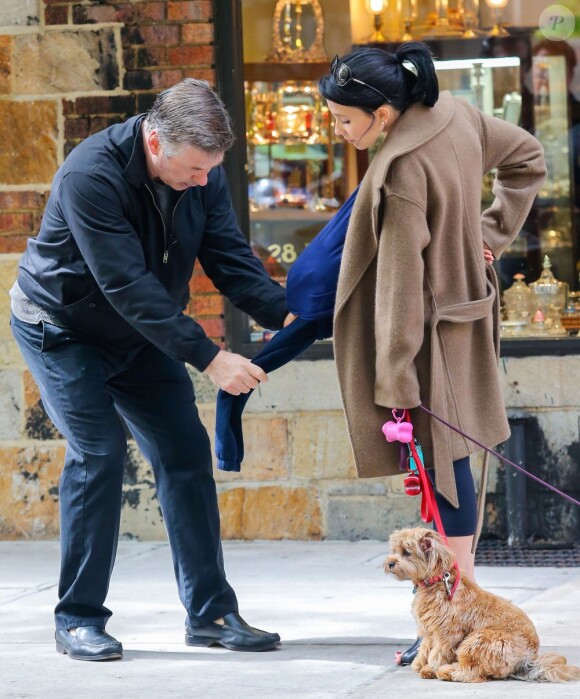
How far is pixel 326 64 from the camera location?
6.34 m

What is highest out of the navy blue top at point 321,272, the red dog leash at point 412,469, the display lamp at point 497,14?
the display lamp at point 497,14

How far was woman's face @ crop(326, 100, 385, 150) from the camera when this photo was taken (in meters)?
3.91

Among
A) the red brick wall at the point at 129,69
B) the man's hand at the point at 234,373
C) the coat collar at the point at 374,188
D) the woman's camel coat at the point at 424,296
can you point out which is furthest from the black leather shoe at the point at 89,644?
the red brick wall at the point at 129,69

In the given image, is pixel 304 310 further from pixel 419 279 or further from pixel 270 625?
pixel 270 625

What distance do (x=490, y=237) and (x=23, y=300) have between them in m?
1.50

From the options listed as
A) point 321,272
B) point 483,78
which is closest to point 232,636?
point 321,272

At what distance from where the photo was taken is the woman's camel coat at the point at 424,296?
150 inches

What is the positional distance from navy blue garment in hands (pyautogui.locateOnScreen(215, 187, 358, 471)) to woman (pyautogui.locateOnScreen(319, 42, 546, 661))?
0.47 feet

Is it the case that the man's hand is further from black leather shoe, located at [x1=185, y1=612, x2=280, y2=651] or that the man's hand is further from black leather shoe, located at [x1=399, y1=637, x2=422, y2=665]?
black leather shoe, located at [x1=399, y1=637, x2=422, y2=665]

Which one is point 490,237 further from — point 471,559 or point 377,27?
point 377,27

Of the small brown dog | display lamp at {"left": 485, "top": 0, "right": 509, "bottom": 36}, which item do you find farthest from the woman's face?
display lamp at {"left": 485, "top": 0, "right": 509, "bottom": 36}

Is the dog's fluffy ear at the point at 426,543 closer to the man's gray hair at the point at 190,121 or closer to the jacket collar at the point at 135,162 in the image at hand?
the man's gray hair at the point at 190,121

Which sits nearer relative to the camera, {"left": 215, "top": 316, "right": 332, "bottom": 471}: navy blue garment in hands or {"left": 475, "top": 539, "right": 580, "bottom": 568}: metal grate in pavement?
{"left": 215, "top": 316, "right": 332, "bottom": 471}: navy blue garment in hands

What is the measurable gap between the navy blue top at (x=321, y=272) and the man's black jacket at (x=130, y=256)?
1.04 ft
